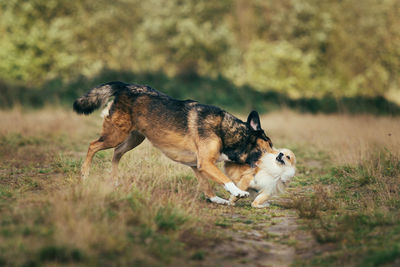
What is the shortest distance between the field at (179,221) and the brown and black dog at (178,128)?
2.00ft

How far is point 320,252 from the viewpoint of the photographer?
421cm

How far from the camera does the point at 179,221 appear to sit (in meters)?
4.55

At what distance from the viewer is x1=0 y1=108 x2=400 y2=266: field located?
3.54 meters

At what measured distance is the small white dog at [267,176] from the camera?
6465 millimetres

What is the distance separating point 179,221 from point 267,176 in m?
2.36

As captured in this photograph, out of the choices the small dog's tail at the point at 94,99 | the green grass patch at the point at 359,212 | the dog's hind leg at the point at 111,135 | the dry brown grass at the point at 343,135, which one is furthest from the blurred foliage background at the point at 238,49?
the dog's hind leg at the point at 111,135

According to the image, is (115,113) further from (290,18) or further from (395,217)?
(290,18)

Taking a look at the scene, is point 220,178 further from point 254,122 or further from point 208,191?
point 254,122

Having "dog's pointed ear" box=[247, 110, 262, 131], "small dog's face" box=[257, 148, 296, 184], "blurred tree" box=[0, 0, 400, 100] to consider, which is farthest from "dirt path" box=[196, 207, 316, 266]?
"blurred tree" box=[0, 0, 400, 100]

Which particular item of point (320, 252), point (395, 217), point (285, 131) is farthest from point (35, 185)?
point (285, 131)

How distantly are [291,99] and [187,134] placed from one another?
24640 millimetres

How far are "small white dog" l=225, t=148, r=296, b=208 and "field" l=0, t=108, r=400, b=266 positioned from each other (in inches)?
9.7

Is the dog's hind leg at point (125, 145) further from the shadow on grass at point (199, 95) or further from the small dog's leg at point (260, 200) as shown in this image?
the shadow on grass at point (199, 95)

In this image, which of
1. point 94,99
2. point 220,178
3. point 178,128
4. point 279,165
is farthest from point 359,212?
point 94,99
